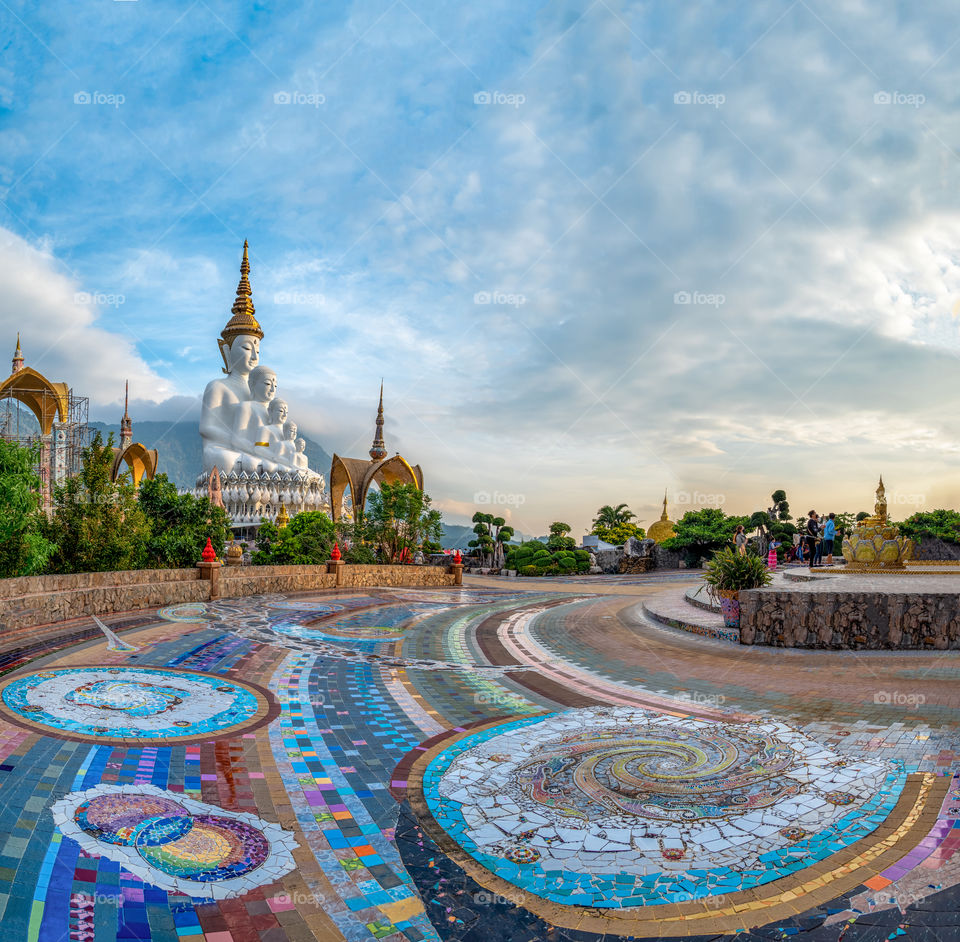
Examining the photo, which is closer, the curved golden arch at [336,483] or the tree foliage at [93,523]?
the tree foliage at [93,523]

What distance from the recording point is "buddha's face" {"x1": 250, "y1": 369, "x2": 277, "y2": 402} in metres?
40.6

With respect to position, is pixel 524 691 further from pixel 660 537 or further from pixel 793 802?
pixel 660 537

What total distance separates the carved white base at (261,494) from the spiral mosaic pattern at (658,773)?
33528 mm

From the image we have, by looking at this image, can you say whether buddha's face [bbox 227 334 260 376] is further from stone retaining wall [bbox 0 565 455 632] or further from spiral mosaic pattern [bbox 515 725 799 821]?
spiral mosaic pattern [bbox 515 725 799 821]

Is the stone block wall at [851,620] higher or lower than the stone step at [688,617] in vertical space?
higher

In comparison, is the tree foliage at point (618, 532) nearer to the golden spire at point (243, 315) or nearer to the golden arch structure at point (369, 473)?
the golden arch structure at point (369, 473)

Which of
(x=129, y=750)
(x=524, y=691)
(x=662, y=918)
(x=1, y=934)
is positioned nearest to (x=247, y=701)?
(x=129, y=750)

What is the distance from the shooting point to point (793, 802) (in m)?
A: 4.19

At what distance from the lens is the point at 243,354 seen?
4075 centimetres

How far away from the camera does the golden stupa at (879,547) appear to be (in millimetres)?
15320

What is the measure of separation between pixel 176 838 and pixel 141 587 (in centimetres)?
950

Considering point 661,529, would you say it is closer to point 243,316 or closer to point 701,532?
point 701,532

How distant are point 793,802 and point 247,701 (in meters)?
4.53

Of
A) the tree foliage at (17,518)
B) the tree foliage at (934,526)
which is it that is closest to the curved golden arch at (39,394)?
the tree foliage at (17,518)
